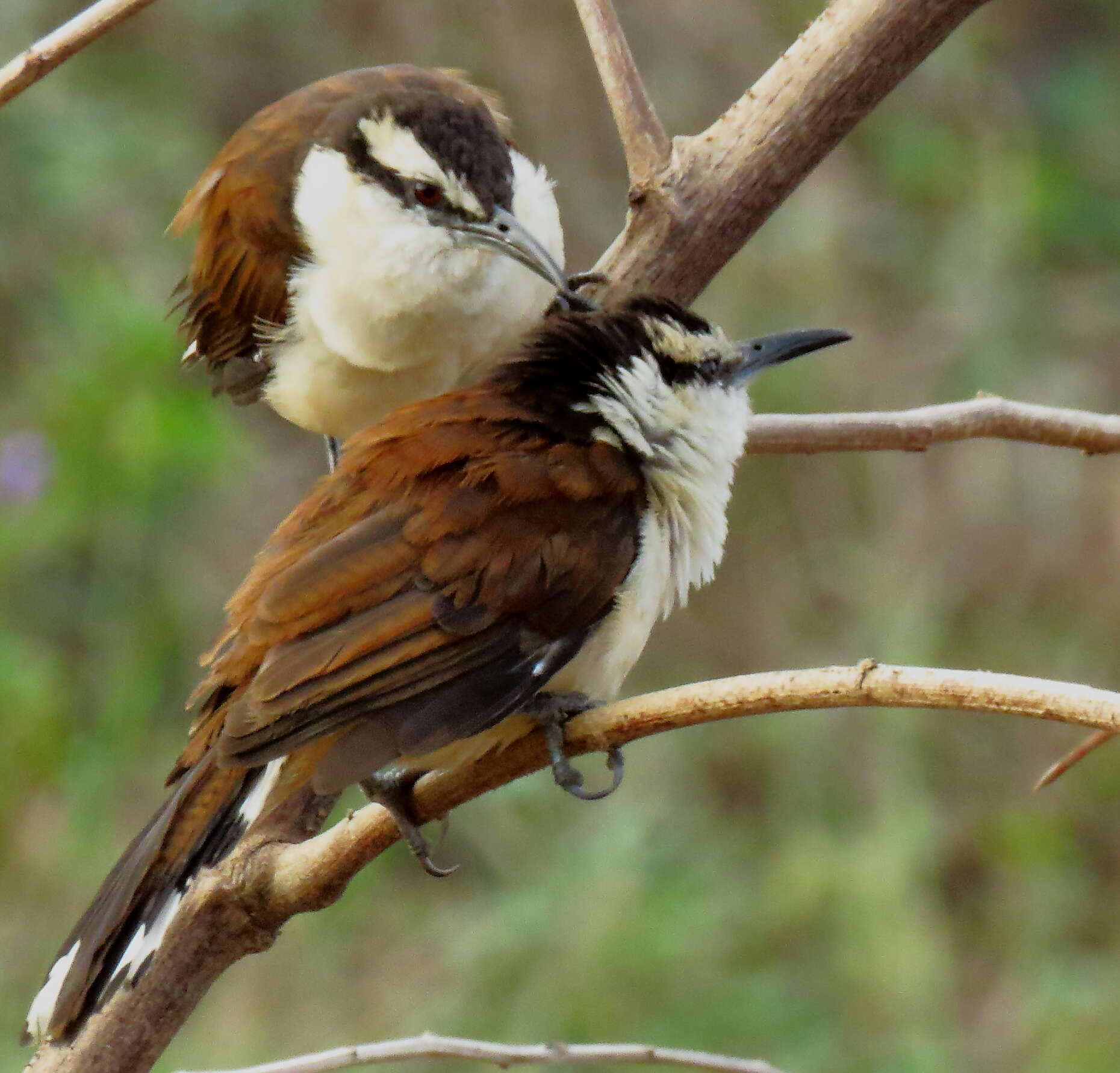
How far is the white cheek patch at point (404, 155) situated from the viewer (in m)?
2.93

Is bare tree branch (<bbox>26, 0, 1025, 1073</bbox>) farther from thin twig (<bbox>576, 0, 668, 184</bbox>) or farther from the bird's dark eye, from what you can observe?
the bird's dark eye

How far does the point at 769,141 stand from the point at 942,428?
Result: 1.57 feet

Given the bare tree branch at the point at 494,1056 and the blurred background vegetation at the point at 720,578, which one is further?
the blurred background vegetation at the point at 720,578

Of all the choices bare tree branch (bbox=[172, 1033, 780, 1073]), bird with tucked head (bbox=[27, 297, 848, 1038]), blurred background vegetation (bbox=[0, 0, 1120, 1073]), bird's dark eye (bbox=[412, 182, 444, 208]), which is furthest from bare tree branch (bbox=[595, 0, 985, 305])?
blurred background vegetation (bbox=[0, 0, 1120, 1073])

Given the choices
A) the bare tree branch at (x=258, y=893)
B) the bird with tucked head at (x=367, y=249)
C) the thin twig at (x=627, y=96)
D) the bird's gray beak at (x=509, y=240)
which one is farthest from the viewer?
the bird with tucked head at (x=367, y=249)

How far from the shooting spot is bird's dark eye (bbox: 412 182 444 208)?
2949 millimetres

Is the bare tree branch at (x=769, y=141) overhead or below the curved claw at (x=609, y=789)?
overhead

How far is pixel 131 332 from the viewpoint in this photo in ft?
13.8

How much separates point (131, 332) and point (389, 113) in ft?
4.59

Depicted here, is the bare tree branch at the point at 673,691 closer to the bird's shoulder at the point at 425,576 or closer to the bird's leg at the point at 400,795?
the bird's leg at the point at 400,795

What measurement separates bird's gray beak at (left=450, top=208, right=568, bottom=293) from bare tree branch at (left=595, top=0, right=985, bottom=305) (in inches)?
7.6

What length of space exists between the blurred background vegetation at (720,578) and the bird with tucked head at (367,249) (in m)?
0.96

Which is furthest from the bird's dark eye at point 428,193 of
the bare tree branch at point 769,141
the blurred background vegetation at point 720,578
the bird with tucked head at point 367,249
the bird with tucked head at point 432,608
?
the blurred background vegetation at point 720,578

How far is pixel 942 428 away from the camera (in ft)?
7.93
